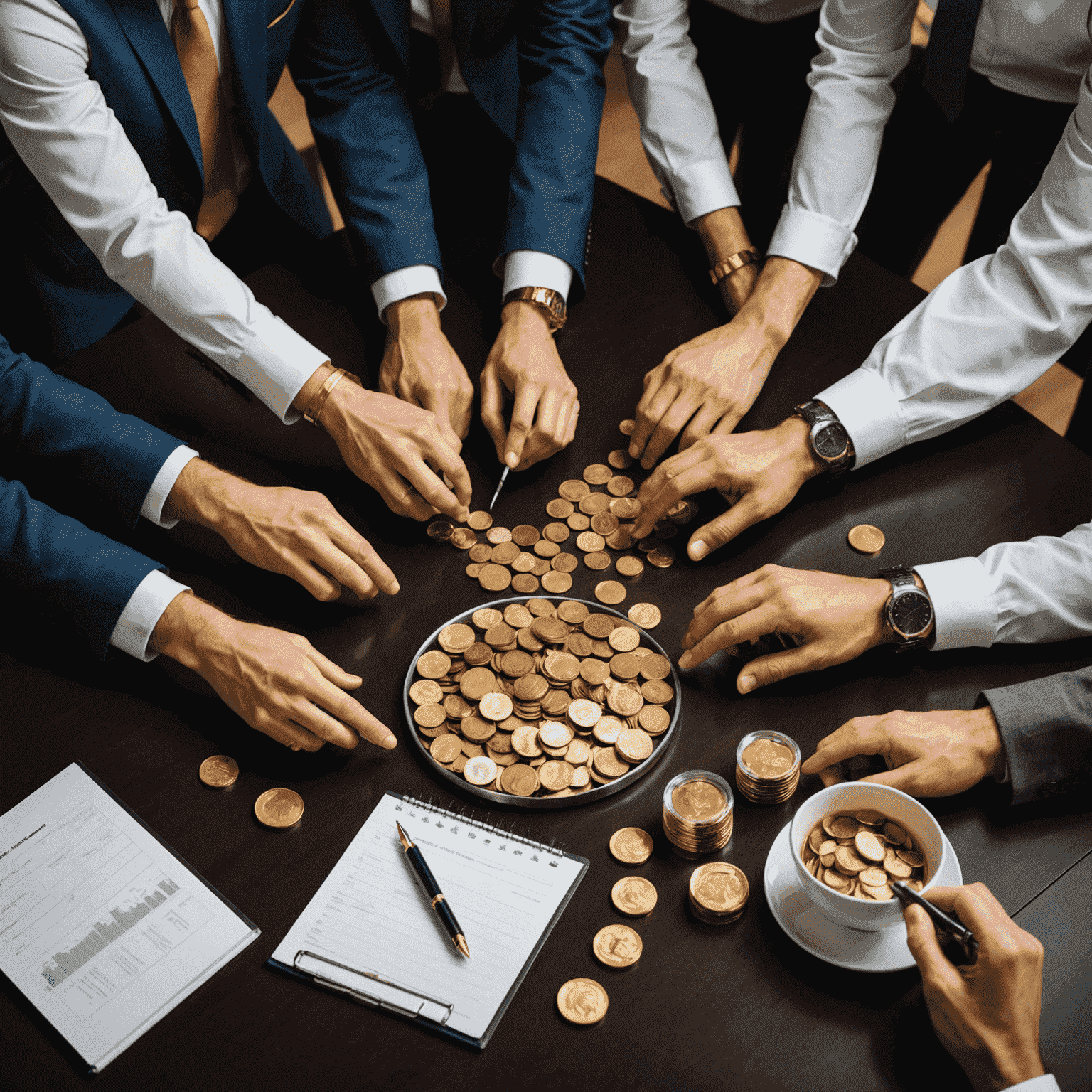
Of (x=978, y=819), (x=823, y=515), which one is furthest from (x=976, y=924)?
(x=823, y=515)

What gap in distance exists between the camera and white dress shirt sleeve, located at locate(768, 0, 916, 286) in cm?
190

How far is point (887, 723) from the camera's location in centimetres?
119

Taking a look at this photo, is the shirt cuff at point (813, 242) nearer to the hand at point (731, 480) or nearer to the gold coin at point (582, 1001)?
the hand at point (731, 480)

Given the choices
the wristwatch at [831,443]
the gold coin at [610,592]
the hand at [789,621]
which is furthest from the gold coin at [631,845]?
the wristwatch at [831,443]

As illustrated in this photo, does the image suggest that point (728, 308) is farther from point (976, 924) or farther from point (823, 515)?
point (976, 924)

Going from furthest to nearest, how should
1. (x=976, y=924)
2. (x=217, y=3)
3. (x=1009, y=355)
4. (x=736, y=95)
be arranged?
(x=736, y=95), (x=217, y=3), (x=1009, y=355), (x=976, y=924)

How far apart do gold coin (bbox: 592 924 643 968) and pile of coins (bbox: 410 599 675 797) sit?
0.18m

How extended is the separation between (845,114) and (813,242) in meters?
0.33

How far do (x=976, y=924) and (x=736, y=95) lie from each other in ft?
7.77

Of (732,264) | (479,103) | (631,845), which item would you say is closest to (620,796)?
(631,845)

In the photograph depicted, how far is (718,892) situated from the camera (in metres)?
1.10

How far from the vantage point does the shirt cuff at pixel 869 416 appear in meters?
1.56

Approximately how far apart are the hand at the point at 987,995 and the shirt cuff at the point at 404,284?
54.7 inches

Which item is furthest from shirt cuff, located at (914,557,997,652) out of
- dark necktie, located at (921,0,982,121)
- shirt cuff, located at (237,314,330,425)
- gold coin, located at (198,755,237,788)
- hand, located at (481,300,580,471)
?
dark necktie, located at (921,0,982,121)
